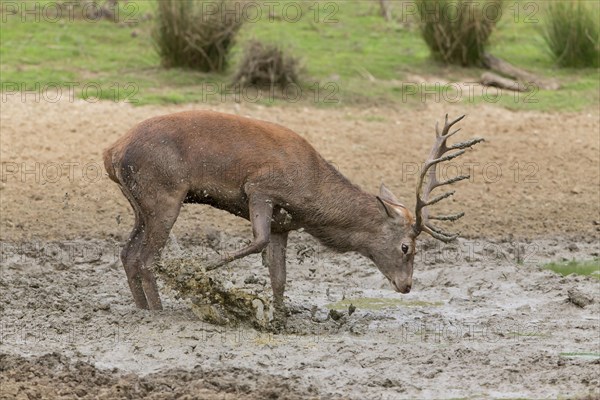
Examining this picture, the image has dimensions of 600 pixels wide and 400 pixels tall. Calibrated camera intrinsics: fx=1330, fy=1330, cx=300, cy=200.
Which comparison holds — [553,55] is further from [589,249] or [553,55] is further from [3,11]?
[3,11]

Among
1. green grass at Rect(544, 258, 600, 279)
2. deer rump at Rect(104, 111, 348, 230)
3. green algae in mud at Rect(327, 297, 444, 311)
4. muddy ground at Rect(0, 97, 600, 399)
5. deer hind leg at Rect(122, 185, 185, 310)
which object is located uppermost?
deer rump at Rect(104, 111, 348, 230)

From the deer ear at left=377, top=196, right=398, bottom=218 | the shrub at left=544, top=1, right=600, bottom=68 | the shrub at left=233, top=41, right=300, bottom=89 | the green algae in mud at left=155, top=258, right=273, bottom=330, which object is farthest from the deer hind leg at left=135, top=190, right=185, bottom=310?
the shrub at left=544, top=1, right=600, bottom=68

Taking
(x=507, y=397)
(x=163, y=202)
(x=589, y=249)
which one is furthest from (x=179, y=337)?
(x=589, y=249)

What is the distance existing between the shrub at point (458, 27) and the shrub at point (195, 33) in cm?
258

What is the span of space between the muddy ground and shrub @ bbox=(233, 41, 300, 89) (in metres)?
0.66

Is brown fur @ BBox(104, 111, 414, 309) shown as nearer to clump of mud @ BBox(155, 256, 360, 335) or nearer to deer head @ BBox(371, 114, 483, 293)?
deer head @ BBox(371, 114, 483, 293)

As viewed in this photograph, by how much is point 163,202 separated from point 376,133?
18.4 feet

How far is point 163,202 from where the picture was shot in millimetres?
9438

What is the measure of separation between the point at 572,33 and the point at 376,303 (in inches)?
298

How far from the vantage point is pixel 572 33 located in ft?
56.4

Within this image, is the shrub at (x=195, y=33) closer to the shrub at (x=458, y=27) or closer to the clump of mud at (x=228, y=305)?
the shrub at (x=458, y=27)

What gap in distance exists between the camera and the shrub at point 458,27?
54.7 feet

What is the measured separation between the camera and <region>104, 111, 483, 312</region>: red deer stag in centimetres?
943

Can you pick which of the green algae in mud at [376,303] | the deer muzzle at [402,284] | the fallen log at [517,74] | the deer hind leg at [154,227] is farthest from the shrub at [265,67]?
the deer hind leg at [154,227]
